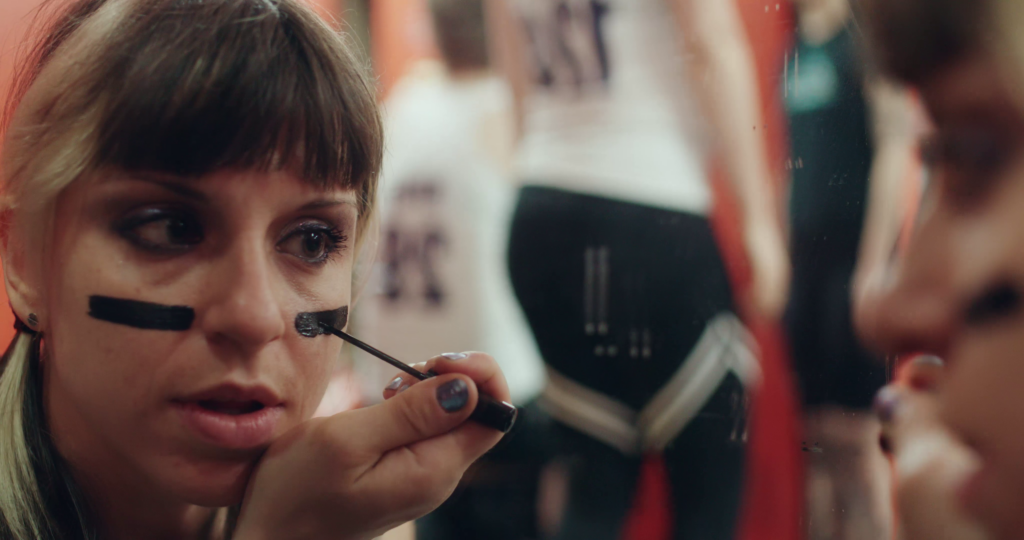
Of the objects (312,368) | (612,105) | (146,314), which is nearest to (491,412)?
(312,368)

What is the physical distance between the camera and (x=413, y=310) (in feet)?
4.44

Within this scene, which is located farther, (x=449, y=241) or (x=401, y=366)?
(x=449, y=241)

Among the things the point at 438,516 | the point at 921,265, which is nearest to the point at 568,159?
the point at 438,516

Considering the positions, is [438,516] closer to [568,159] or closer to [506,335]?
[506,335]

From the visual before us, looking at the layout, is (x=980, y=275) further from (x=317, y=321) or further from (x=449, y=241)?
(x=449, y=241)

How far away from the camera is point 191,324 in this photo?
53cm

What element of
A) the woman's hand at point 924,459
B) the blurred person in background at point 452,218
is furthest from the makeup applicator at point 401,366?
the blurred person in background at point 452,218

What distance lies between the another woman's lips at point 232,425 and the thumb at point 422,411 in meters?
0.08

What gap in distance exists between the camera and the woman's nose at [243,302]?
1.70ft

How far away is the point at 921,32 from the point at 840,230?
24cm

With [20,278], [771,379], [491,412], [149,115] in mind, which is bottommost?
[771,379]

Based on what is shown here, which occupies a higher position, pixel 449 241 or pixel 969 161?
pixel 969 161

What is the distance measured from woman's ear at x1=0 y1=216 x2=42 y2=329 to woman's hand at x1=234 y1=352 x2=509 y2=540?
0.74ft

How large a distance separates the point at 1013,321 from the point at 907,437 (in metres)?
0.16
